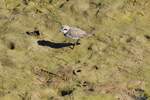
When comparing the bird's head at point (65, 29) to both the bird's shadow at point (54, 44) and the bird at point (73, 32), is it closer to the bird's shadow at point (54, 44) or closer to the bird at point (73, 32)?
the bird at point (73, 32)

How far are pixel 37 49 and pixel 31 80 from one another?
31.6 inches

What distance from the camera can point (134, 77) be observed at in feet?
20.2

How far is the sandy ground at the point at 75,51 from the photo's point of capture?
5848mm

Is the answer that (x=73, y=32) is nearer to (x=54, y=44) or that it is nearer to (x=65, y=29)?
(x=65, y=29)

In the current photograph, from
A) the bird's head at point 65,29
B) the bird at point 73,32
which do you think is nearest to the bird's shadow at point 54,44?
the bird at point 73,32

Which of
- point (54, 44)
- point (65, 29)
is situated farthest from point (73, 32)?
point (54, 44)

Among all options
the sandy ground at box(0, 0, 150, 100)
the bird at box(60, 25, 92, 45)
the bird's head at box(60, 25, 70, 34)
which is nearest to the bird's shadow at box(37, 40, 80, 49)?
the sandy ground at box(0, 0, 150, 100)

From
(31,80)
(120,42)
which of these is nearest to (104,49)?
(120,42)

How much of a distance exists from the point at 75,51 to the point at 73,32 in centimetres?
51

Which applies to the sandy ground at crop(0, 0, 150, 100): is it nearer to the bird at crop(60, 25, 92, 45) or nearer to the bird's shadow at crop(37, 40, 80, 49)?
the bird's shadow at crop(37, 40, 80, 49)

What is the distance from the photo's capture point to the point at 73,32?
7043mm

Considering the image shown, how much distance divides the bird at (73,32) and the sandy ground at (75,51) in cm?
10

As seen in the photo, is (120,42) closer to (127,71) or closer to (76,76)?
(127,71)

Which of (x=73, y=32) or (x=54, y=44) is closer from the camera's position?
(x=54, y=44)
